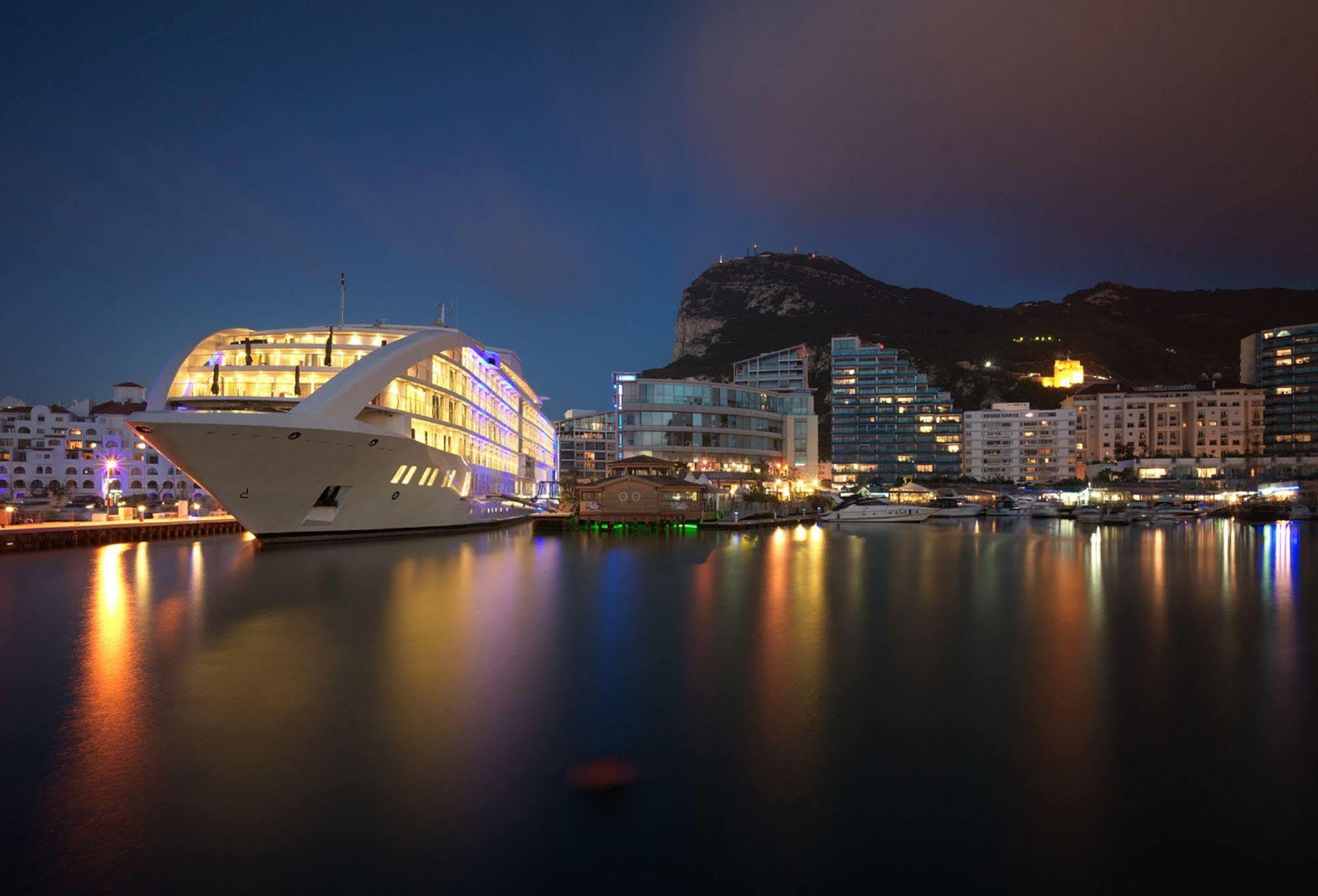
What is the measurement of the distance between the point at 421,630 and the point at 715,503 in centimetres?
4808

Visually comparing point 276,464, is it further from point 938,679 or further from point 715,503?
point 715,503

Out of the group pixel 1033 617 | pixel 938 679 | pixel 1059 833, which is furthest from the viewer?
pixel 1033 617

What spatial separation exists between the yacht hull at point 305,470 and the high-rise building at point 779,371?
114064 millimetres

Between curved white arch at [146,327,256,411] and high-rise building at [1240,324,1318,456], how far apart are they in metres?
151

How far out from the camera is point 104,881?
6000 mm

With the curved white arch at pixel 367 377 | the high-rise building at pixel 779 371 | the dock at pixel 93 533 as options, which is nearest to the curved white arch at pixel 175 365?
the curved white arch at pixel 367 377

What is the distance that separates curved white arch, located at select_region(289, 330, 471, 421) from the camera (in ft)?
103

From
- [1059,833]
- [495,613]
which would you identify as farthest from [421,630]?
[1059,833]

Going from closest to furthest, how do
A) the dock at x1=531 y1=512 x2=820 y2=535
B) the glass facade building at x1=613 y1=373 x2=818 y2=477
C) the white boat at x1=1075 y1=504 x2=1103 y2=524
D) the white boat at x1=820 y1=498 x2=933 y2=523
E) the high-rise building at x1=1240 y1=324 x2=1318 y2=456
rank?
the dock at x1=531 y1=512 x2=820 y2=535 < the white boat at x1=820 y1=498 x2=933 y2=523 < the white boat at x1=1075 y1=504 x2=1103 y2=524 < the glass facade building at x1=613 y1=373 x2=818 y2=477 < the high-rise building at x1=1240 y1=324 x2=1318 y2=456

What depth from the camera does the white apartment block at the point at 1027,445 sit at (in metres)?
129

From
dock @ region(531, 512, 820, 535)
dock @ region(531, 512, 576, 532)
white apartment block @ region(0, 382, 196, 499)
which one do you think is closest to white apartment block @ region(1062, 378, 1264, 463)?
dock @ region(531, 512, 820, 535)

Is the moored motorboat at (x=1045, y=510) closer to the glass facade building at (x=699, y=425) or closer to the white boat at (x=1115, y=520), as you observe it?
the white boat at (x=1115, y=520)

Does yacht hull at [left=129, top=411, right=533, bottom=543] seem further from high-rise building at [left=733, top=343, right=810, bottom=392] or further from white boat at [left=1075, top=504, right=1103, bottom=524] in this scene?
high-rise building at [left=733, top=343, right=810, bottom=392]

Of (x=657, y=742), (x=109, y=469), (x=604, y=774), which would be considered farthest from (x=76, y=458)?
(x=604, y=774)
